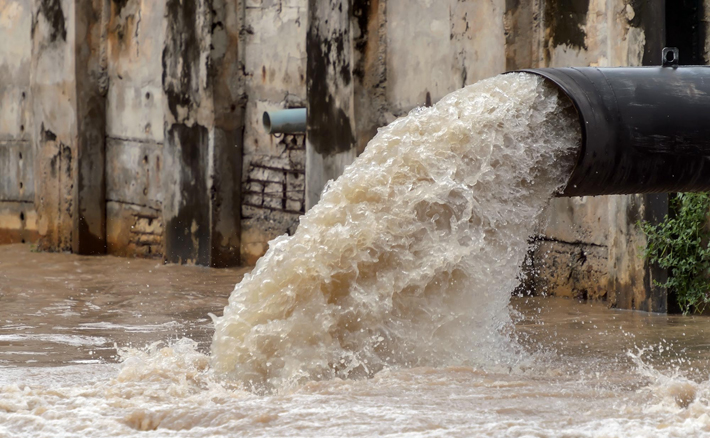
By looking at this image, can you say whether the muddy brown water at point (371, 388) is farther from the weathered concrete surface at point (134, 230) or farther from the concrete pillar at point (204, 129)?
the weathered concrete surface at point (134, 230)

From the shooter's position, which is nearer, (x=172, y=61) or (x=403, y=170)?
(x=403, y=170)

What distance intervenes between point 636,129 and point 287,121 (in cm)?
416

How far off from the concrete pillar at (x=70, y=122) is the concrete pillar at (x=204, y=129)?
1.28m

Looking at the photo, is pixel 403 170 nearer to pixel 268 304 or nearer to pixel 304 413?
pixel 268 304

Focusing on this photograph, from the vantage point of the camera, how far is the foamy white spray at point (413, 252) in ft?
12.5

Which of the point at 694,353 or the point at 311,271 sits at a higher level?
the point at 311,271

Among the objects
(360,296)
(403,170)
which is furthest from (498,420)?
(403,170)

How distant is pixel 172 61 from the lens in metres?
8.69

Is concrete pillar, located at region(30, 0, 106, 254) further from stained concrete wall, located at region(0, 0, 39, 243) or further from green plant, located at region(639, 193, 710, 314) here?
green plant, located at region(639, 193, 710, 314)

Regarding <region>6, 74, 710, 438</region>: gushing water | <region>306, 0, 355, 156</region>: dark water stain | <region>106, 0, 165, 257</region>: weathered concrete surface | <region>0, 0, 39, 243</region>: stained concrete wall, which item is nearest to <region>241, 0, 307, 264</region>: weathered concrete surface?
<region>306, 0, 355, 156</region>: dark water stain

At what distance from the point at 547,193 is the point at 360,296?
2.98 ft

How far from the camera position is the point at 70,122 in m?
9.53

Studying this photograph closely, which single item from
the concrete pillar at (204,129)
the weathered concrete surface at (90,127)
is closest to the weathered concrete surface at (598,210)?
the concrete pillar at (204,129)

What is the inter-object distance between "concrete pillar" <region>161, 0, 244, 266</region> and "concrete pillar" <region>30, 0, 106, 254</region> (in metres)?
1.28
